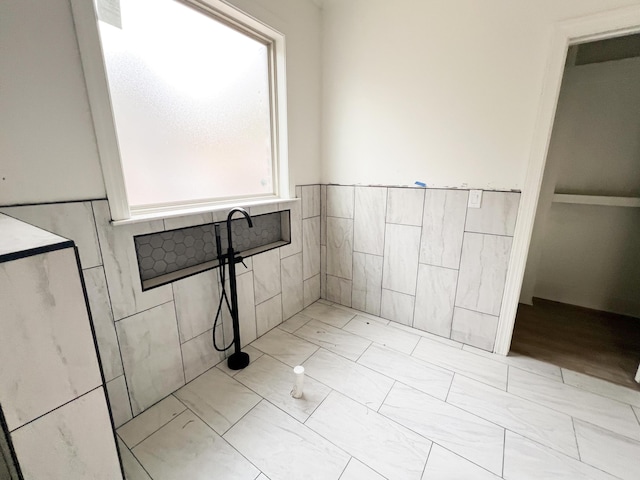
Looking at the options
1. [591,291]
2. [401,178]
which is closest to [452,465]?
[401,178]

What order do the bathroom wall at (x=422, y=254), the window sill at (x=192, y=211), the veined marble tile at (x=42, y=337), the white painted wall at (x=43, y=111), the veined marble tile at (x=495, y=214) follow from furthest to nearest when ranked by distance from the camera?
1. the bathroom wall at (x=422, y=254)
2. the veined marble tile at (x=495, y=214)
3. the window sill at (x=192, y=211)
4. the white painted wall at (x=43, y=111)
5. the veined marble tile at (x=42, y=337)

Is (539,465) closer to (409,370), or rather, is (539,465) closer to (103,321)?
(409,370)

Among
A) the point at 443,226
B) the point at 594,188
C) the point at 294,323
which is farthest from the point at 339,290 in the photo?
the point at 594,188

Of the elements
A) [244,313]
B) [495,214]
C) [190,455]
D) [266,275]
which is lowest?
[190,455]

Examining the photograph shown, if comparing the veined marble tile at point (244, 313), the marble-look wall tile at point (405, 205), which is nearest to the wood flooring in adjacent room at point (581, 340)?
the marble-look wall tile at point (405, 205)

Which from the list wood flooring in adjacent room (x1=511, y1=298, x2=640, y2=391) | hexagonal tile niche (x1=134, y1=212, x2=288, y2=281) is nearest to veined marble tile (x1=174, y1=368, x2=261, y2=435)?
hexagonal tile niche (x1=134, y1=212, x2=288, y2=281)

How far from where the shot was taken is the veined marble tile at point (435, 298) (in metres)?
2.10

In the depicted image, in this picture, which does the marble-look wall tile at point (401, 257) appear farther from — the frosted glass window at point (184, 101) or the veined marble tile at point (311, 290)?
the frosted glass window at point (184, 101)

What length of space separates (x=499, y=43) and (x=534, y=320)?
7.62 ft

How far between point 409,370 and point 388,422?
1.53ft

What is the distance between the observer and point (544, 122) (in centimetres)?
160

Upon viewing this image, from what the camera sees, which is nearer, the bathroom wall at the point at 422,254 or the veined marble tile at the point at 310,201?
the bathroom wall at the point at 422,254

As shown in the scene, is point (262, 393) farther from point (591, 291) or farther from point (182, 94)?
point (591, 291)

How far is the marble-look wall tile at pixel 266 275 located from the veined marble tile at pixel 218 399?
1.99ft
